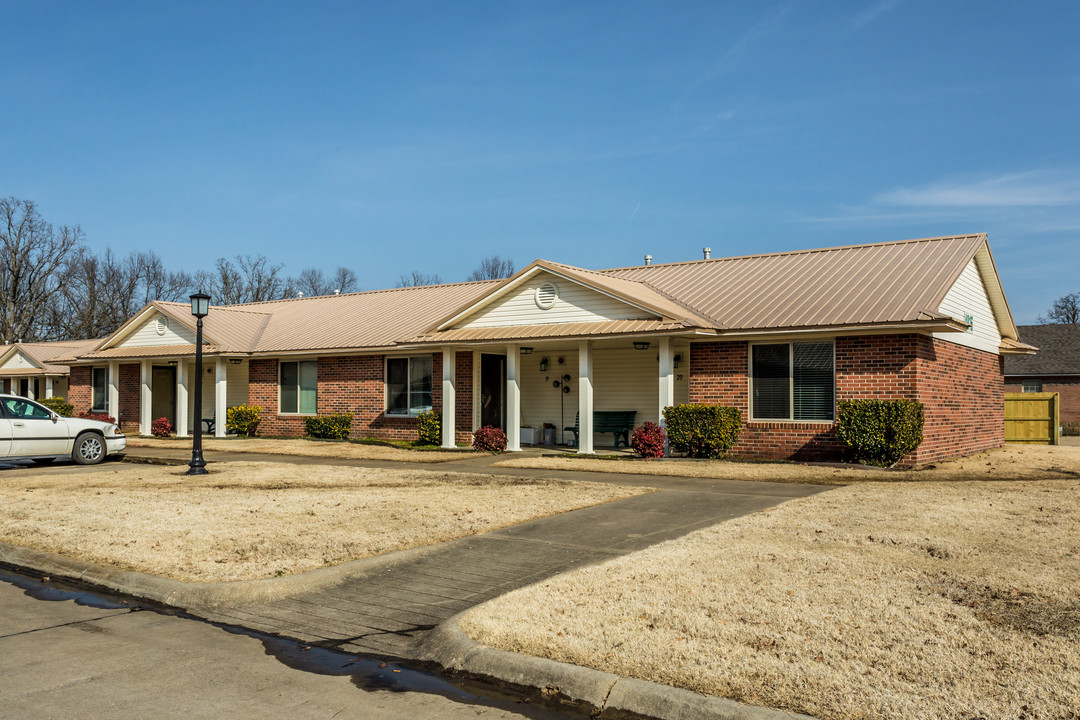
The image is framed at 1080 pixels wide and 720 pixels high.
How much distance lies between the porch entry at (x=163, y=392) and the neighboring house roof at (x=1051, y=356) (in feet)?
113

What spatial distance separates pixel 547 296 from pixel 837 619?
48.5 feet

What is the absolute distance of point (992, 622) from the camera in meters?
5.81

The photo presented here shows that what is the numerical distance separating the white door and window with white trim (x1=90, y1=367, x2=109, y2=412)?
15810mm

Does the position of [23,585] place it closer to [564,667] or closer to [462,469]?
[564,667]

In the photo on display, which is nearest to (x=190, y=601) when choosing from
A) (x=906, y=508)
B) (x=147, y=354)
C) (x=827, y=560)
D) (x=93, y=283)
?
(x=827, y=560)

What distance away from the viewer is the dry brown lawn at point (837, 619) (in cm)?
466

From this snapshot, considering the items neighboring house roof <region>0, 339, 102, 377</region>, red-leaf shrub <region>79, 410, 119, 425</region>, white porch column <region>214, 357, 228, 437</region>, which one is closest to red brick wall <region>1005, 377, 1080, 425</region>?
white porch column <region>214, 357, 228, 437</region>

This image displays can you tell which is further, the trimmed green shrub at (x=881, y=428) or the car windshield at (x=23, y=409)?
the car windshield at (x=23, y=409)

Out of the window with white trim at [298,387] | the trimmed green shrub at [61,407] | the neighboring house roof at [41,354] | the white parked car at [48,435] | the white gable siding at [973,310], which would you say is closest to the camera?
the white parked car at [48,435]

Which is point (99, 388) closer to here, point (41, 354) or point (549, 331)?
point (41, 354)

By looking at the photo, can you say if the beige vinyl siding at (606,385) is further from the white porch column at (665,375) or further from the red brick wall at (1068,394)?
the red brick wall at (1068,394)

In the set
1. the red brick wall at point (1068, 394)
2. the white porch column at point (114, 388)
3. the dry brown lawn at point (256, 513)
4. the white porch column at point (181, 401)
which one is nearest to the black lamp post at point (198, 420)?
the dry brown lawn at point (256, 513)

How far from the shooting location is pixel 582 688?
4941mm

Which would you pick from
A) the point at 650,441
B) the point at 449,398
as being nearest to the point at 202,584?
the point at 650,441
